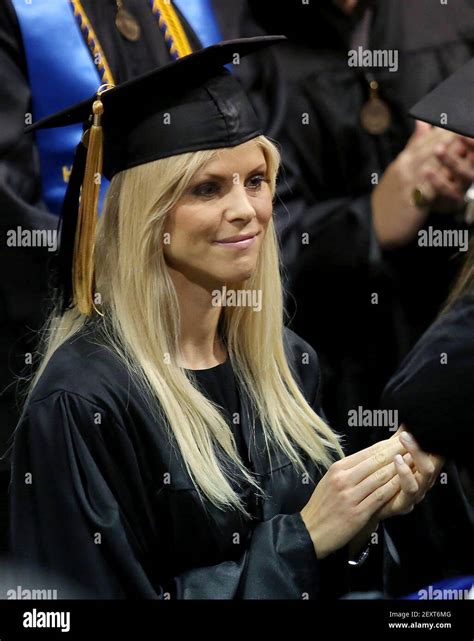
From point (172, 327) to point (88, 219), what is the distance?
259mm

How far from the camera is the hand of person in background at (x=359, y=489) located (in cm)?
211

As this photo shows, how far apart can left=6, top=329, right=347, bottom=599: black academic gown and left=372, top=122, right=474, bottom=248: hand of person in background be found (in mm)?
520

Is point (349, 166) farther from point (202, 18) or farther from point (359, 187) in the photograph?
point (202, 18)

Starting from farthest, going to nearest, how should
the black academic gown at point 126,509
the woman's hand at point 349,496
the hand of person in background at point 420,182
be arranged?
1. the hand of person in background at point 420,182
2. the woman's hand at point 349,496
3. the black academic gown at point 126,509

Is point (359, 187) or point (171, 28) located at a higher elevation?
point (171, 28)

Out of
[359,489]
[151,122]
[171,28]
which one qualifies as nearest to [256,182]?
[151,122]

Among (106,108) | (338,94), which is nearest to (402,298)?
(338,94)

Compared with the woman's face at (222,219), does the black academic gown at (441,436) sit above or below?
below

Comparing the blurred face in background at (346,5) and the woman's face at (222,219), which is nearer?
the woman's face at (222,219)

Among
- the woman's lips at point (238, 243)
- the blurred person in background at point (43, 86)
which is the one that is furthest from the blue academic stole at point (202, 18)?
the woman's lips at point (238, 243)

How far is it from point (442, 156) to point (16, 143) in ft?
2.94

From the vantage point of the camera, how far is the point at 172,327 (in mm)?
2125

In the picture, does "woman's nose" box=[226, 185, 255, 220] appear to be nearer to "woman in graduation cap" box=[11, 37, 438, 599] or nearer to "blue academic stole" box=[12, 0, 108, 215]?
"woman in graduation cap" box=[11, 37, 438, 599]

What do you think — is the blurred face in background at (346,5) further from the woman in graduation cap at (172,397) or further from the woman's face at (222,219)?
the woman's face at (222,219)
